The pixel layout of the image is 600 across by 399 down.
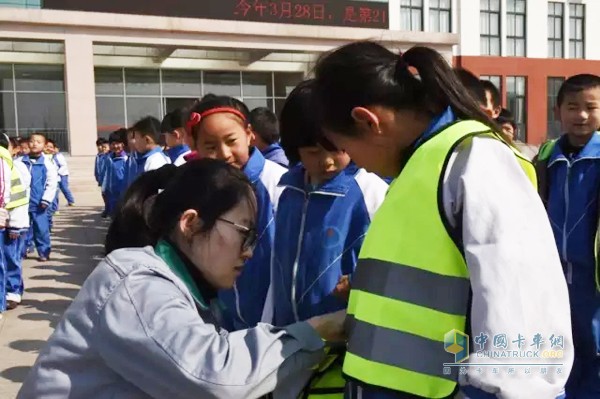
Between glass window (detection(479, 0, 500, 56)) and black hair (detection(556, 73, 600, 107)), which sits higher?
glass window (detection(479, 0, 500, 56))

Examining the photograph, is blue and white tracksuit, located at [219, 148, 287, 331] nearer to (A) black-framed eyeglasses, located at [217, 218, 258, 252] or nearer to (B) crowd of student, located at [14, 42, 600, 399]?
(B) crowd of student, located at [14, 42, 600, 399]

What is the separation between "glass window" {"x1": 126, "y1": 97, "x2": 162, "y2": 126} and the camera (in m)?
20.1

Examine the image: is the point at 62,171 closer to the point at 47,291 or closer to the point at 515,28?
the point at 47,291

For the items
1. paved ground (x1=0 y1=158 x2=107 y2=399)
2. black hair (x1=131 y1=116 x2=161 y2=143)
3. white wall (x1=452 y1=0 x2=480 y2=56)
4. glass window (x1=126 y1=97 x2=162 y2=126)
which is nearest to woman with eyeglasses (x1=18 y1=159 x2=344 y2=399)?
paved ground (x1=0 y1=158 x2=107 y2=399)

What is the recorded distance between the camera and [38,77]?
18.7 meters

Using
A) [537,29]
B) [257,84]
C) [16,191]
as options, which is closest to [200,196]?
[16,191]

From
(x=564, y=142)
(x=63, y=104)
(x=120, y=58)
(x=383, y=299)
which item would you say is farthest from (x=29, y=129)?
(x=383, y=299)

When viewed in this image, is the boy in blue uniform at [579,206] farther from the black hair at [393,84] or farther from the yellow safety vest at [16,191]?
the yellow safety vest at [16,191]

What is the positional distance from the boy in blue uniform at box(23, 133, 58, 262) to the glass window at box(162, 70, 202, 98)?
12127mm

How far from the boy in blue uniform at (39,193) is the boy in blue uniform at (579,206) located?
7.10 m

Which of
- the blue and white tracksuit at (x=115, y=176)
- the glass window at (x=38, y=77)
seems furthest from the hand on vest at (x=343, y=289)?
the glass window at (x=38, y=77)

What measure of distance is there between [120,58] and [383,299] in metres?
20.1

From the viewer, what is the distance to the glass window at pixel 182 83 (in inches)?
816

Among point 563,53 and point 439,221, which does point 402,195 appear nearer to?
point 439,221
